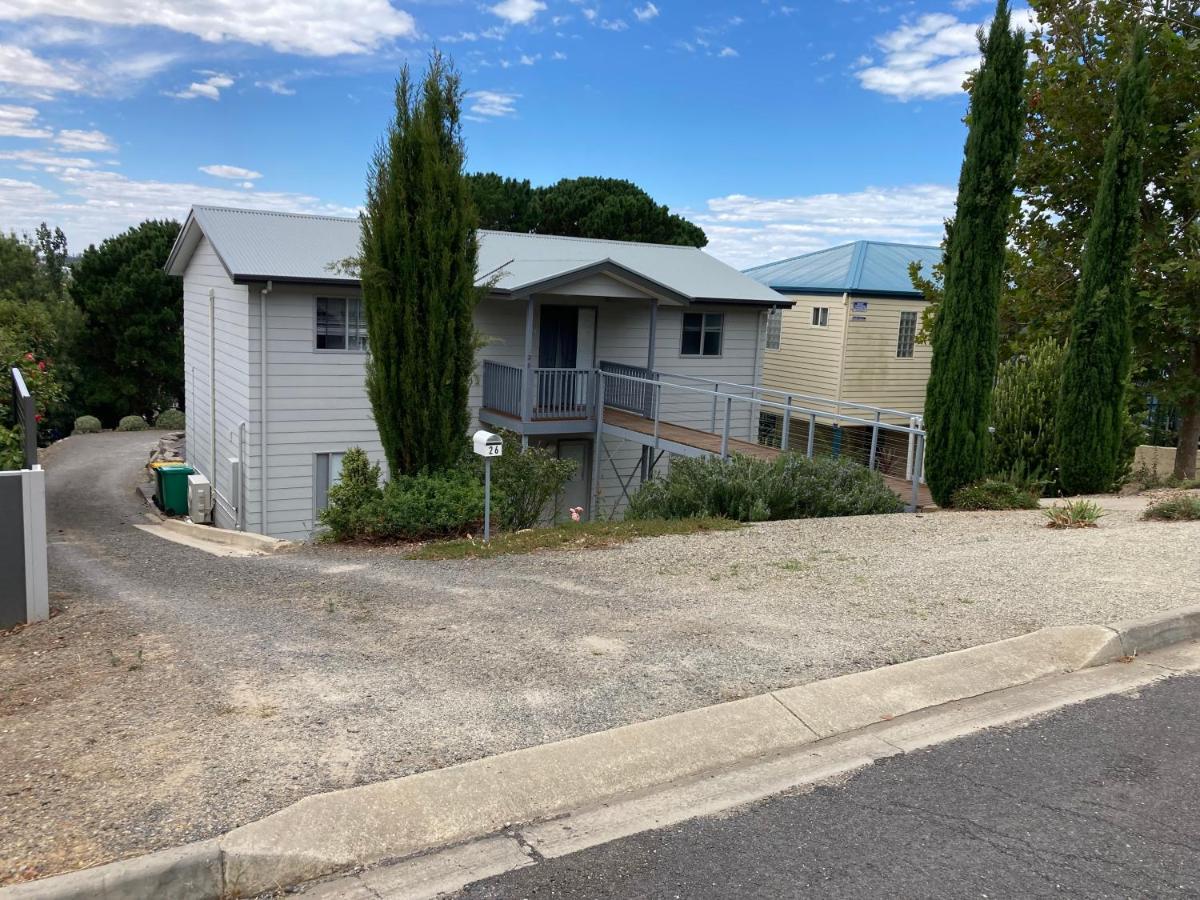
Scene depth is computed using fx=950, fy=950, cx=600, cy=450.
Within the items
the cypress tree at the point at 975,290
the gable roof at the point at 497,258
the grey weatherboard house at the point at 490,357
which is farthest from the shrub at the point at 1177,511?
the gable roof at the point at 497,258

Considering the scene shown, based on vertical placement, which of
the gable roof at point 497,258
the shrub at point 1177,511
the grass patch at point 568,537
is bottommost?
the grass patch at point 568,537

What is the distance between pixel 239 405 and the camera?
17.3 m

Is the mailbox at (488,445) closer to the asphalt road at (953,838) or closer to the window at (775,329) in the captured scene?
the asphalt road at (953,838)

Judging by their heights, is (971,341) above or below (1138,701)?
above

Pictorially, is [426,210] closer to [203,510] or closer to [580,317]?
[580,317]

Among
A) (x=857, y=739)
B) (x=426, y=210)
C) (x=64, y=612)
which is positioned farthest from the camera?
(x=426, y=210)

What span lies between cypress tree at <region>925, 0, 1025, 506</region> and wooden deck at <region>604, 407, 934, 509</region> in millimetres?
1073

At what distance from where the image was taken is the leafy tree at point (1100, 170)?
1572cm

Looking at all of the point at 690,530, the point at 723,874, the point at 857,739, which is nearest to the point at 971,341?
the point at 690,530

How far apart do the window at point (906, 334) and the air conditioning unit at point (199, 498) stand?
60.3 ft

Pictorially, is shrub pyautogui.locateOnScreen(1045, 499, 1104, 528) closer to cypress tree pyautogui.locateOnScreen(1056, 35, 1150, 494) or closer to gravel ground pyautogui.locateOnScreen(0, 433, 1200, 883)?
gravel ground pyautogui.locateOnScreen(0, 433, 1200, 883)

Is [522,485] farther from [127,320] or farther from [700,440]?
[127,320]

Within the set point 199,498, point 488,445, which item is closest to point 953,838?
point 488,445

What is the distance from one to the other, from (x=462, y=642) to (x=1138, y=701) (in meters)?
4.09
